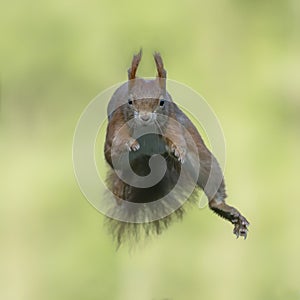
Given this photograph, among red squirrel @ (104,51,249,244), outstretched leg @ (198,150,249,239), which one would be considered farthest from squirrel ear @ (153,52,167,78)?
outstretched leg @ (198,150,249,239)

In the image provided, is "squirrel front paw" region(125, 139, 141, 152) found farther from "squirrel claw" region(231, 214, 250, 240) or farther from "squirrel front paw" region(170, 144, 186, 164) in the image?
"squirrel claw" region(231, 214, 250, 240)

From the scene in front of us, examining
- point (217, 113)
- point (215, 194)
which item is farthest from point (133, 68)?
point (217, 113)

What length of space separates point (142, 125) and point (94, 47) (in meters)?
1.60

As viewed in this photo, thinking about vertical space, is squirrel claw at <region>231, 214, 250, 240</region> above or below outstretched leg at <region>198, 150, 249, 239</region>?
below

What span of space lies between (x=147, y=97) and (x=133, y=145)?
0.14 ft

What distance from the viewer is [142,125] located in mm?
730

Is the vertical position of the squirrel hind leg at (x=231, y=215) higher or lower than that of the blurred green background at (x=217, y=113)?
lower

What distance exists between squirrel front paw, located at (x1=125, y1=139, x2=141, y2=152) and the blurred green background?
148 cm

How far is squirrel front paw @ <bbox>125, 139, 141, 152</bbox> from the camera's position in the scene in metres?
0.74

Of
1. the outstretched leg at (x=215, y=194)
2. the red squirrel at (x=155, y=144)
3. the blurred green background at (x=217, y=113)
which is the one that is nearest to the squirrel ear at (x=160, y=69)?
the red squirrel at (x=155, y=144)

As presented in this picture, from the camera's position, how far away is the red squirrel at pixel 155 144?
74 centimetres

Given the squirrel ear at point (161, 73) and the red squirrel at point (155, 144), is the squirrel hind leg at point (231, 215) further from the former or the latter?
the squirrel ear at point (161, 73)

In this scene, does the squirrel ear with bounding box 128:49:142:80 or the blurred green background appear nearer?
the squirrel ear with bounding box 128:49:142:80

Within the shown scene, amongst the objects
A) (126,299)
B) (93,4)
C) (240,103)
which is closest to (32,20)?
(93,4)
